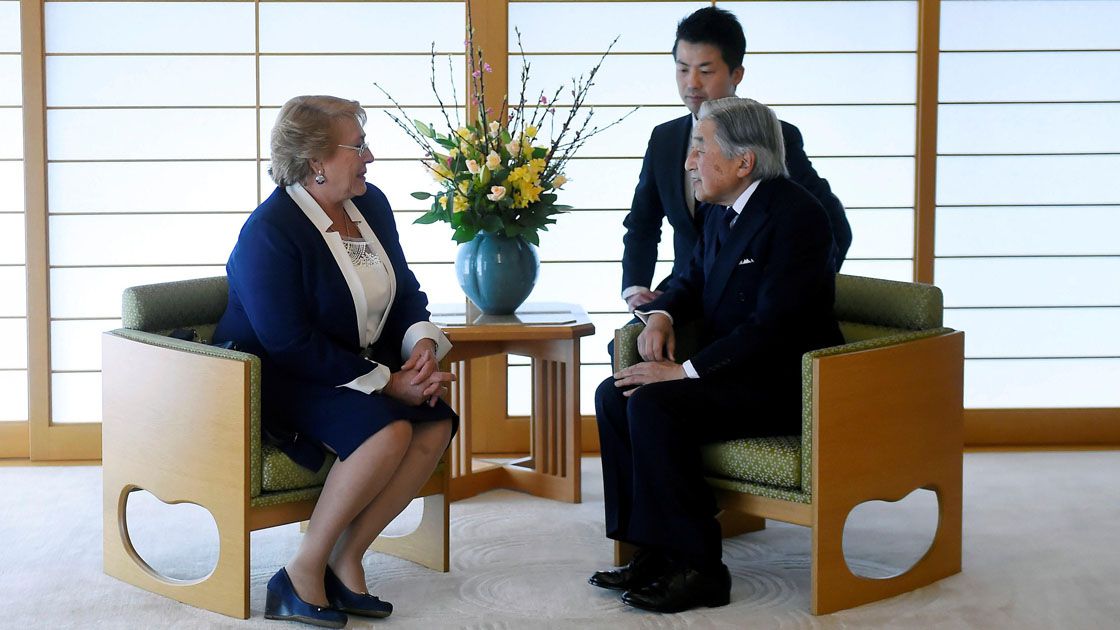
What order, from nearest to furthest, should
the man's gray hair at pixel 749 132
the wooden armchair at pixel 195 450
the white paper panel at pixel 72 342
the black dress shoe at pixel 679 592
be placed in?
the wooden armchair at pixel 195 450
the black dress shoe at pixel 679 592
the man's gray hair at pixel 749 132
the white paper panel at pixel 72 342

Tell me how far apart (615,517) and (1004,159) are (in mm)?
2292

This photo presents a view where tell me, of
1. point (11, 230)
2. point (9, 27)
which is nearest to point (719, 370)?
point (11, 230)

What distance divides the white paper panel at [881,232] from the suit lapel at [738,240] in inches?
60.6

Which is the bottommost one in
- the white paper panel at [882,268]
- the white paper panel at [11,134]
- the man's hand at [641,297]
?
the man's hand at [641,297]

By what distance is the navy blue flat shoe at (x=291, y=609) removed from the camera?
2654mm

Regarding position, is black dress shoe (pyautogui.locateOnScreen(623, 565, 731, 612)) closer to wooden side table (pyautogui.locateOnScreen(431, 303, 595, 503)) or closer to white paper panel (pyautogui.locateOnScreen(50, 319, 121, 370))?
wooden side table (pyautogui.locateOnScreen(431, 303, 595, 503))

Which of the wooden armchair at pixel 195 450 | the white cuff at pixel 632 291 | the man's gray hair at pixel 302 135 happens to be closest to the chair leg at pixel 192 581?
the wooden armchair at pixel 195 450

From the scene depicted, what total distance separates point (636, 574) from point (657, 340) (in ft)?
1.85

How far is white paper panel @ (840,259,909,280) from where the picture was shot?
437 cm

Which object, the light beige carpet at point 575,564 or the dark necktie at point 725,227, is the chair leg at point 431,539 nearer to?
the light beige carpet at point 575,564

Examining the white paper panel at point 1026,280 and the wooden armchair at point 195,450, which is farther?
the white paper panel at point 1026,280

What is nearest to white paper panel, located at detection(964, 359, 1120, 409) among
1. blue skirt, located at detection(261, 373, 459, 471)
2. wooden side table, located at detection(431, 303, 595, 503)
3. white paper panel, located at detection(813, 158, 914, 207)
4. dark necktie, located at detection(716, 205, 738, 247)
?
white paper panel, located at detection(813, 158, 914, 207)

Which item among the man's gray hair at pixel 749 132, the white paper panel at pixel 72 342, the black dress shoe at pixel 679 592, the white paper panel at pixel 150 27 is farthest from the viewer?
the white paper panel at pixel 72 342

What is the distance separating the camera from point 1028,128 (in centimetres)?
436
